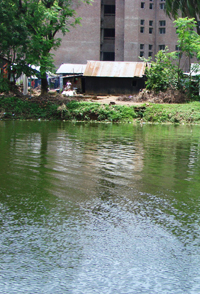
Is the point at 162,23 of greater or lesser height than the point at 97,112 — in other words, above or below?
above

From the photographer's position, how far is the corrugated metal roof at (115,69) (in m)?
49.8

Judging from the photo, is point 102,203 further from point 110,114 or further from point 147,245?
point 110,114

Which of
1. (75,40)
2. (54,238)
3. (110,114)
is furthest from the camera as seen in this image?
(75,40)

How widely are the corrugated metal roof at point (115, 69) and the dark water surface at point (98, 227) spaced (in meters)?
38.1

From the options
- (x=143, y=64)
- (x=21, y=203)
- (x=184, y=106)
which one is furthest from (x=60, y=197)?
(x=143, y=64)

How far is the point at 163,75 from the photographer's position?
44.4 m

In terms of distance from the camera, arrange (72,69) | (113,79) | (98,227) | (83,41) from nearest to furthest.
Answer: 1. (98,227)
2. (113,79)
3. (72,69)
4. (83,41)

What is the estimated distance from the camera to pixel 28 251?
17.8ft

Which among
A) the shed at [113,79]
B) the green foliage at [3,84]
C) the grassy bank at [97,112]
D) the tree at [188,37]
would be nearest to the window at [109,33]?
the shed at [113,79]

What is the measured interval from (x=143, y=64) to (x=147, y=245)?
46783 millimetres

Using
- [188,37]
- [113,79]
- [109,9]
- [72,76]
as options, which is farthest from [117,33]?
[188,37]

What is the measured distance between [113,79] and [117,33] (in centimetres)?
2902

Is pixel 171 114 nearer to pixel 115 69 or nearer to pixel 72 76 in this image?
pixel 115 69

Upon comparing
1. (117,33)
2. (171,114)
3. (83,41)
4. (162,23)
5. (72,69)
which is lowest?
(171,114)
